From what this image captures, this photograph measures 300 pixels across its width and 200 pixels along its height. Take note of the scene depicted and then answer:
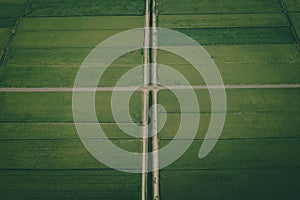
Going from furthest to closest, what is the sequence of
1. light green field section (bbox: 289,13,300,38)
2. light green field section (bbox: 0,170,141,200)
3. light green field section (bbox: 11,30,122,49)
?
light green field section (bbox: 289,13,300,38)
light green field section (bbox: 11,30,122,49)
light green field section (bbox: 0,170,141,200)

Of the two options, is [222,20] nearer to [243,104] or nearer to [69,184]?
[243,104]

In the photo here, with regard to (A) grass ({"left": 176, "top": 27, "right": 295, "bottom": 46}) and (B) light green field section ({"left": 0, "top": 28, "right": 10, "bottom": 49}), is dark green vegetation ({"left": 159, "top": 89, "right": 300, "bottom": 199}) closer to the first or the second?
(A) grass ({"left": 176, "top": 27, "right": 295, "bottom": 46})

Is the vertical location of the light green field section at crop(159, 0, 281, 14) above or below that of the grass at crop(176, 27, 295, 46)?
above

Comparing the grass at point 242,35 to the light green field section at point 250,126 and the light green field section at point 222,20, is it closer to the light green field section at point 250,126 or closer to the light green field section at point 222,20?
the light green field section at point 222,20

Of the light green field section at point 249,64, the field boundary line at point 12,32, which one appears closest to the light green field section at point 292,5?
the light green field section at point 249,64

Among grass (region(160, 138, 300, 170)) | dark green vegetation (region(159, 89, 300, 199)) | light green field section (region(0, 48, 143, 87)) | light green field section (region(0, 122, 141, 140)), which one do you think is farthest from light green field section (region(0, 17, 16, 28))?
grass (region(160, 138, 300, 170))

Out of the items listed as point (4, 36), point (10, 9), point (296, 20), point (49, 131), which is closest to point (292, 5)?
point (296, 20)

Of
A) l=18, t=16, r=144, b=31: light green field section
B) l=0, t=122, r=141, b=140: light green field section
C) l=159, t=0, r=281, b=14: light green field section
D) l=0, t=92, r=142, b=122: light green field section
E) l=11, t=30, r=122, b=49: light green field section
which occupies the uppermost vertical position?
l=159, t=0, r=281, b=14: light green field section

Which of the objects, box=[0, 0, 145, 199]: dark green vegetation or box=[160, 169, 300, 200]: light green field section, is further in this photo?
box=[0, 0, 145, 199]: dark green vegetation

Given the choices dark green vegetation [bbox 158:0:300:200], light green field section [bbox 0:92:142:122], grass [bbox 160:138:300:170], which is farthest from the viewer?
light green field section [bbox 0:92:142:122]
